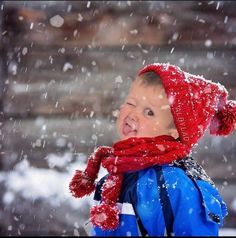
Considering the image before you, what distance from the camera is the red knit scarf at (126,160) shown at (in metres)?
1.67

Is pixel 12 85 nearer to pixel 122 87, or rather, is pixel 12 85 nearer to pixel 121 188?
pixel 122 87

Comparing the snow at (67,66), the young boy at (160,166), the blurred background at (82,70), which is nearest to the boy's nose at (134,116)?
the young boy at (160,166)

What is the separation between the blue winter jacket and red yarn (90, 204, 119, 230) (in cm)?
4

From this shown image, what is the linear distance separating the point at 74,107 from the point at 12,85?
42 cm

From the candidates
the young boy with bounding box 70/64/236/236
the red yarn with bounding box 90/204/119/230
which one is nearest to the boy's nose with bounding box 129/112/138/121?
the young boy with bounding box 70/64/236/236

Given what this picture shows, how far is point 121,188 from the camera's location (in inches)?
69.2

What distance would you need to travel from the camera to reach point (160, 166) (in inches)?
68.1

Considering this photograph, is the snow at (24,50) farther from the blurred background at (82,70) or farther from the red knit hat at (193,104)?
the red knit hat at (193,104)

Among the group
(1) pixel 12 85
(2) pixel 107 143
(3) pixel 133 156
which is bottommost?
(2) pixel 107 143

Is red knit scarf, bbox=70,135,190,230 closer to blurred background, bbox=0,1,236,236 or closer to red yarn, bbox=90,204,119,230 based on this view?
red yarn, bbox=90,204,119,230

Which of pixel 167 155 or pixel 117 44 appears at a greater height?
pixel 167 155

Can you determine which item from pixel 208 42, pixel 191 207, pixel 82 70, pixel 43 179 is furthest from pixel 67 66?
pixel 191 207

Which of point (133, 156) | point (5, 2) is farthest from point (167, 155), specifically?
point (5, 2)

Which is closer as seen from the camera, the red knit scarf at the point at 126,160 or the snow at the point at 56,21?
the red knit scarf at the point at 126,160
